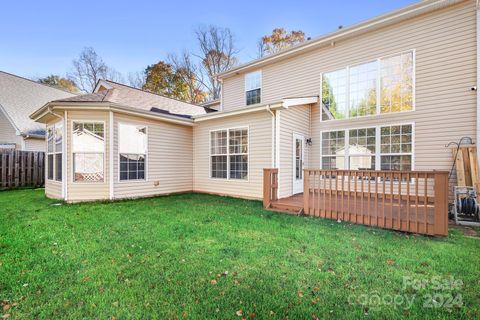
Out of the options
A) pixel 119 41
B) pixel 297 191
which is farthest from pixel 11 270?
pixel 119 41

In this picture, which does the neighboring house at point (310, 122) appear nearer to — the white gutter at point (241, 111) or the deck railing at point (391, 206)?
the white gutter at point (241, 111)

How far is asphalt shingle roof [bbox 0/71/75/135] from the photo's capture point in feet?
39.2

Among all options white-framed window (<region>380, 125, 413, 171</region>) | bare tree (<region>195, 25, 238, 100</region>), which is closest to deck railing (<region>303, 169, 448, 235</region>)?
white-framed window (<region>380, 125, 413, 171</region>)

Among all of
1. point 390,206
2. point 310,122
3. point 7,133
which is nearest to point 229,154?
point 310,122

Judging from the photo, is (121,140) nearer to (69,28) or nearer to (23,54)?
(69,28)

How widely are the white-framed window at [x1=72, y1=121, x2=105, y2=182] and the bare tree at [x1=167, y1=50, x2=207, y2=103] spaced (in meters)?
15.9

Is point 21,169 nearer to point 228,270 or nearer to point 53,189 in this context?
point 53,189

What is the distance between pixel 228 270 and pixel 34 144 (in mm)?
14642

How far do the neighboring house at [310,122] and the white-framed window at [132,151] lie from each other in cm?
3

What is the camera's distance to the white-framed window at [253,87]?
389 inches

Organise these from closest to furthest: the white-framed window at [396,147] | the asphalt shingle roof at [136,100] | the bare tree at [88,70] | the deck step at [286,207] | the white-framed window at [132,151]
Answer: the deck step at [286,207] → the white-framed window at [396,147] → the white-framed window at [132,151] → the asphalt shingle roof at [136,100] → the bare tree at [88,70]

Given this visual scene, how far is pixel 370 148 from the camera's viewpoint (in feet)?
23.2

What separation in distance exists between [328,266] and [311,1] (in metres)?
12.9

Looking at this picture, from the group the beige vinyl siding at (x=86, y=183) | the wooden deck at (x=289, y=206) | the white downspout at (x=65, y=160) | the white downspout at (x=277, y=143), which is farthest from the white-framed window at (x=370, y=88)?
the white downspout at (x=65, y=160)
